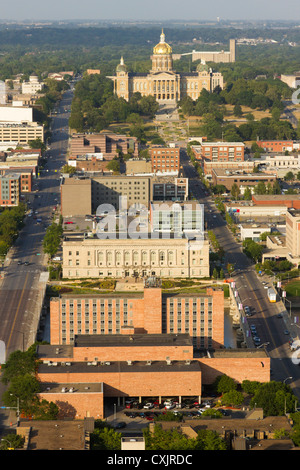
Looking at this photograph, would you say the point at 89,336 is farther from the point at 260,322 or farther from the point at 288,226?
the point at 288,226

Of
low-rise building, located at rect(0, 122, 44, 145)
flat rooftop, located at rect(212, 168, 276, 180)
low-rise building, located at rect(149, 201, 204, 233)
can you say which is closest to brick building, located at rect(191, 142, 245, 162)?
flat rooftop, located at rect(212, 168, 276, 180)

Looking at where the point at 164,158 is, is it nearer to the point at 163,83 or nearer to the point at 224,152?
the point at 224,152

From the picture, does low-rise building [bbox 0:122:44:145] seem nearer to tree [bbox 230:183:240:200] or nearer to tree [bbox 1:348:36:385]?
tree [bbox 230:183:240:200]

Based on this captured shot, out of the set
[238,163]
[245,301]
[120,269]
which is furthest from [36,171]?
[245,301]

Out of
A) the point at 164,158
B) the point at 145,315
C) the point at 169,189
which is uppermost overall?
the point at 145,315

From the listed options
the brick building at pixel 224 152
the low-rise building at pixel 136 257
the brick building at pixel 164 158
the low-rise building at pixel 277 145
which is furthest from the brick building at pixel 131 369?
the low-rise building at pixel 277 145

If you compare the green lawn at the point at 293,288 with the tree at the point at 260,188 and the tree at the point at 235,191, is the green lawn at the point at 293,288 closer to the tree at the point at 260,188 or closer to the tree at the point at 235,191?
the tree at the point at 260,188

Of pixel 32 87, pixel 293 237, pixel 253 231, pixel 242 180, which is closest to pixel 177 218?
pixel 253 231

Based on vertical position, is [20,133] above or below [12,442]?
below
